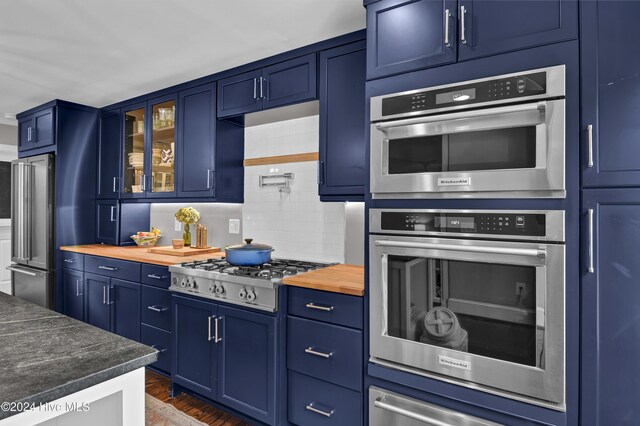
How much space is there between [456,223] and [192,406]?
2174 millimetres

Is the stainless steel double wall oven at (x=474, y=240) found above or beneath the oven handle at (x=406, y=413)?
above

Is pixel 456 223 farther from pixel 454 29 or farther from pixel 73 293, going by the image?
pixel 73 293

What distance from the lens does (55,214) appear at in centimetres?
370

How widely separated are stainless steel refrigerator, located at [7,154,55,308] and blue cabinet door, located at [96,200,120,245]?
1.34 feet

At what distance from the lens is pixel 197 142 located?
10.1 feet

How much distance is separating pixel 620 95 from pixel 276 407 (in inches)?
85.2

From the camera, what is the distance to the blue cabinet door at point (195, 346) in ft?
7.89

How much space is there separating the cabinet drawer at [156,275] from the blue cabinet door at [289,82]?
4.72 feet

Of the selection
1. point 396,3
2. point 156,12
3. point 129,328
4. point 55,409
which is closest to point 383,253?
point 396,3

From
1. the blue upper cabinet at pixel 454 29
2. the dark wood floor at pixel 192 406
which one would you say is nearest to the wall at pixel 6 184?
the dark wood floor at pixel 192 406

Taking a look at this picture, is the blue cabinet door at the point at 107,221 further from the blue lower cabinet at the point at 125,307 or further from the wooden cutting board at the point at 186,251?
the blue lower cabinet at the point at 125,307

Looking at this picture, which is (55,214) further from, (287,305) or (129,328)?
(287,305)

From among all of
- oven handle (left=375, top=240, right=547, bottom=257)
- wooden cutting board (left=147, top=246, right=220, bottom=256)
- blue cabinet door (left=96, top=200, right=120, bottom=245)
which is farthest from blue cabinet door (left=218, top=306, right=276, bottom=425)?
blue cabinet door (left=96, top=200, right=120, bottom=245)

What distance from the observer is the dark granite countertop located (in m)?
0.90
